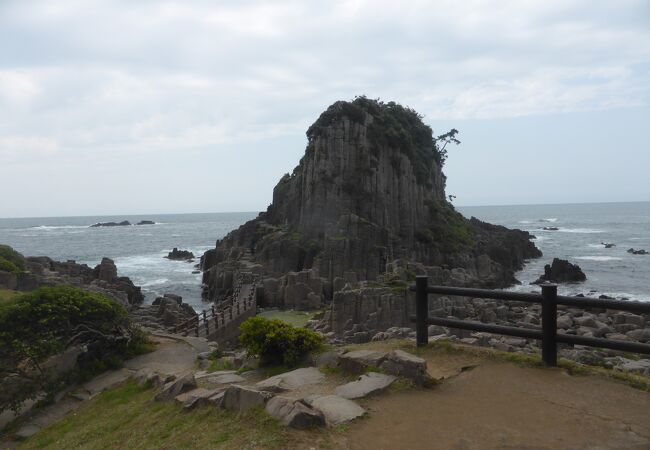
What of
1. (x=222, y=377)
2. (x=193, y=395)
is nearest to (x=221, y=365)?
(x=222, y=377)

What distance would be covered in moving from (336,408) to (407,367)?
1.60m

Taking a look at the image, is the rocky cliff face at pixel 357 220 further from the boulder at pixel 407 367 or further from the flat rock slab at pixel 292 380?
the boulder at pixel 407 367

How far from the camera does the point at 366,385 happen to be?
28.1 ft

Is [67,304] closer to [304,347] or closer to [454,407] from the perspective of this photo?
[304,347]

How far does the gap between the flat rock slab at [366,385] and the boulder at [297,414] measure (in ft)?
3.77

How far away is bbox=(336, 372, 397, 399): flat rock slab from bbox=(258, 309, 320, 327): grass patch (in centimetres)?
2357

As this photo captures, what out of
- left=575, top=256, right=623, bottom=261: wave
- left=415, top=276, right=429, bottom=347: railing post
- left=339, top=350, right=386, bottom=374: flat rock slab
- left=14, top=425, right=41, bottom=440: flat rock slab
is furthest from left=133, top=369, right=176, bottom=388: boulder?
left=575, top=256, right=623, bottom=261: wave

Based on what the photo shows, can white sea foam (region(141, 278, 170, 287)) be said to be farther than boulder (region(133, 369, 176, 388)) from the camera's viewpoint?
A: Yes

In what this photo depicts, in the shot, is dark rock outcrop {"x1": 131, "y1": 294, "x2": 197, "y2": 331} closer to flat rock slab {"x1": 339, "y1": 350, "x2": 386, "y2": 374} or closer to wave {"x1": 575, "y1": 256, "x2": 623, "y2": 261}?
flat rock slab {"x1": 339, "y1": 350, "x2": 386, "y2": 374}

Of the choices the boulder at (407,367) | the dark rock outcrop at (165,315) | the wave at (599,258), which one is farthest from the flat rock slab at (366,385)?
the wave at (599,258)

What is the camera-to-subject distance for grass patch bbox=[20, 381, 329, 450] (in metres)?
6.98

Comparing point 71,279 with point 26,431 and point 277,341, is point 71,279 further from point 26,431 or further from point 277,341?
point 277,341

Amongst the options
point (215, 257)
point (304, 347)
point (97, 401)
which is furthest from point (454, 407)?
point (215, 257)

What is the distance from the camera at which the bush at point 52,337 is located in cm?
1426
